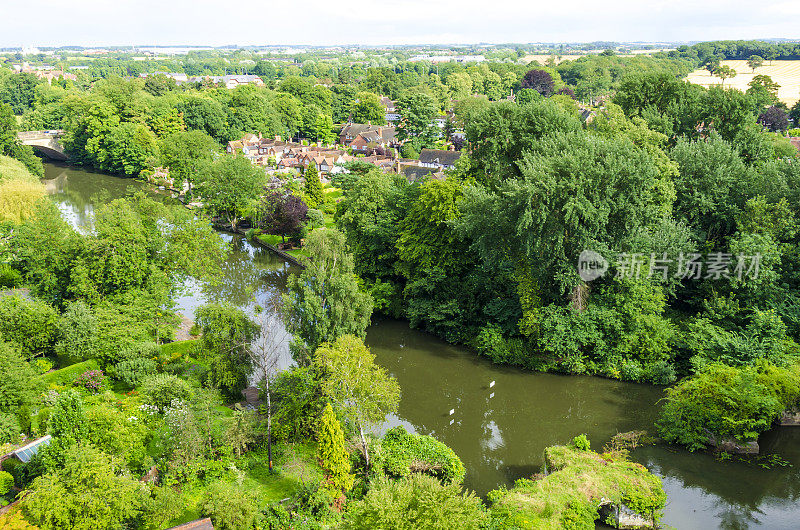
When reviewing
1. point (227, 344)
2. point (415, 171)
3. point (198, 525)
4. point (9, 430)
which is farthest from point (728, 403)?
point (415, 171)

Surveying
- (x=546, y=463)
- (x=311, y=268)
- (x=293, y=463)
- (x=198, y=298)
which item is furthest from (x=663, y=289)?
(x=198, y=298)

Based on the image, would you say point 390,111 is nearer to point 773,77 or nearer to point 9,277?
point 773,77

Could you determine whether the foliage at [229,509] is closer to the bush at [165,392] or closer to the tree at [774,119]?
the bush at [165,392]

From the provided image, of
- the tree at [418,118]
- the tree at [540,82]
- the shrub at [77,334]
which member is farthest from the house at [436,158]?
the tree at [540,82]

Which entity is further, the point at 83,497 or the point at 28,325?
the point at 28,325

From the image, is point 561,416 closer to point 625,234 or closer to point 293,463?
point 625,234

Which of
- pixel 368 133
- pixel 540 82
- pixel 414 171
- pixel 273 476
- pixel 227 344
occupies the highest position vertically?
pixel 540 82

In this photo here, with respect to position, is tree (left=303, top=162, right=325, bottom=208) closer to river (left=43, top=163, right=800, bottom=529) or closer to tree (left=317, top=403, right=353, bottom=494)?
river (left=43, top=163, right=800, bottom=529)
